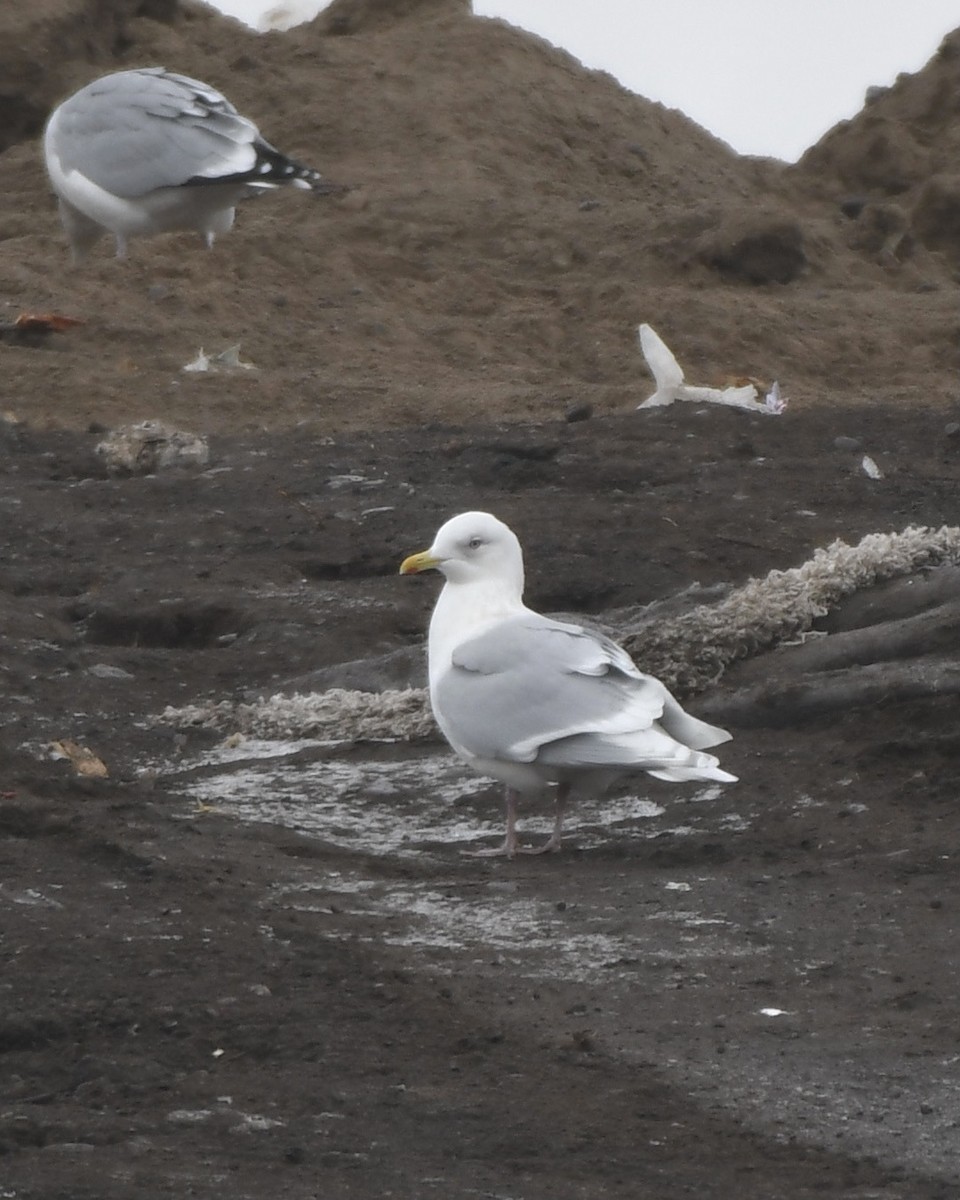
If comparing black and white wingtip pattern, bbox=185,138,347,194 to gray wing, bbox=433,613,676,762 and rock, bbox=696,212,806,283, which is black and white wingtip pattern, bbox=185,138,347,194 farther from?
gray wing, bbox=433,613,676,762

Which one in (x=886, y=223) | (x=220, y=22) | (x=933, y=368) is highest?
(x=220, y=22)

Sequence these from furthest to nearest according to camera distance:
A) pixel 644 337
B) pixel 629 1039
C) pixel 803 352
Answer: pixel 803 352
pixel 644 337
pixel 629 1039

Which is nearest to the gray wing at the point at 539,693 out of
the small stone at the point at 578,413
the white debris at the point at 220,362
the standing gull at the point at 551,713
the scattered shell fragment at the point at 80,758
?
the standing gull at the point at 551,713

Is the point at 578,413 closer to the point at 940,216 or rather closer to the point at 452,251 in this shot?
the point at 452,251

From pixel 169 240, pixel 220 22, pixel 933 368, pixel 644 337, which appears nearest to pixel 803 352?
pixel 933 368

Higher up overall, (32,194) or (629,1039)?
(32,194)

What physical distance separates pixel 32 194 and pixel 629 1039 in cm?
1230

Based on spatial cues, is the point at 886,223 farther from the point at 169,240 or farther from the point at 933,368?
the point at 169,240

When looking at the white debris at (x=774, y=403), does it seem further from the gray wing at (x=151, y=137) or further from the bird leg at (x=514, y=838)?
the bird leg at (x=514, y=838)

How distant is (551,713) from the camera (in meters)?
5.07

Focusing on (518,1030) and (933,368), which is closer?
(518,1030)

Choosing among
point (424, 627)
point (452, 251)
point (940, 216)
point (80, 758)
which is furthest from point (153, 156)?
point (80, 758)

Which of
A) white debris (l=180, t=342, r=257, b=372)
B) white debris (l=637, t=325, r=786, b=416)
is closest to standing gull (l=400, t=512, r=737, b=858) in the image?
white debris (l=637, t=325, r=786, b=416)

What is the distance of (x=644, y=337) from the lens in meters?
9.97
